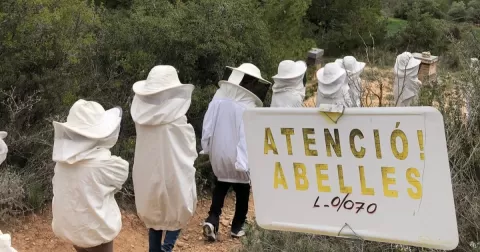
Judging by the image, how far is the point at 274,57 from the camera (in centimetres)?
908

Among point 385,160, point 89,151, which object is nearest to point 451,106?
point 385,160

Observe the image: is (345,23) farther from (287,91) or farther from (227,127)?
(227,127)

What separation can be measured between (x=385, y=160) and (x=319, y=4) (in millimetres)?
18744

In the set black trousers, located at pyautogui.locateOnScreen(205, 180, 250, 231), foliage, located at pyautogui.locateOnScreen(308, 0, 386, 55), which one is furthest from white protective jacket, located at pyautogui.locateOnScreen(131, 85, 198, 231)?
foliage, located at pyautogui.locateOnScreen(308, 0, 386, 55)

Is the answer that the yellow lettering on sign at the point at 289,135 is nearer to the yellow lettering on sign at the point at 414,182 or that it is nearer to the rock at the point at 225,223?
the yellow lettering on sign at the point at 414,182

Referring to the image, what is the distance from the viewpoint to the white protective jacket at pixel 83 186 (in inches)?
150

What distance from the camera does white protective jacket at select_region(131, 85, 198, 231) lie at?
437 cm

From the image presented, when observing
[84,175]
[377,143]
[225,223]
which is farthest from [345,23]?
[377,143]

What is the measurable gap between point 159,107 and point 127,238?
6.48ft

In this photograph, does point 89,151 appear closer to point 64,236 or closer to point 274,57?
point 64,236

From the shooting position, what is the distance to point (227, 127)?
5.36 meters

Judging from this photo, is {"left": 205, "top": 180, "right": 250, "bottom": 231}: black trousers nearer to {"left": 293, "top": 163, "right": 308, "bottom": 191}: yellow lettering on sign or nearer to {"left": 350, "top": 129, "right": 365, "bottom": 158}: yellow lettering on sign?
{"left": 293, "top": 163, "right": 308, "bottom": 191}: yellow lettering on sign

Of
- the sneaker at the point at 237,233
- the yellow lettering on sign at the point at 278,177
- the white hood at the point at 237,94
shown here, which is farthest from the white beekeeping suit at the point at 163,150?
the yellow lettering on sign at the point at 278,177

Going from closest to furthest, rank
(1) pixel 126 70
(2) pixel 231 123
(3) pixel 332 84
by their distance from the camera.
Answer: (2) pixel 231 123 → (3) pixel 332 84 → (1) pixel 126 70
